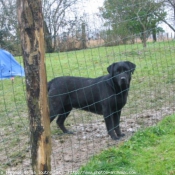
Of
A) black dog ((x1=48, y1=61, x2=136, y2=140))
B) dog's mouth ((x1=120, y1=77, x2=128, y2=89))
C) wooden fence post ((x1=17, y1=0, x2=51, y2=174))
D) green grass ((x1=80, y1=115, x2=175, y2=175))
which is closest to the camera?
wooden fence post ((x1=17, y1=0, x2=51, y2=174))

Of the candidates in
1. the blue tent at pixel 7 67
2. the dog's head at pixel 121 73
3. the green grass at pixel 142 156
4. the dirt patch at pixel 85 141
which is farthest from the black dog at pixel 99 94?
the blue tent at pixel 7 67

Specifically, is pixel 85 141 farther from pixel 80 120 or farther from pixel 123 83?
pixel 80 120

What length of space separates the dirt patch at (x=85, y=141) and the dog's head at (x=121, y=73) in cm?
85

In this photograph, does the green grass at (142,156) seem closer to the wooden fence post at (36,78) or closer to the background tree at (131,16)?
the wooden fence post at (36,78)

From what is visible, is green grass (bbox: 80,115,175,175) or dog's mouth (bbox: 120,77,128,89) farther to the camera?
dog's mouth (bbox: 120,77,128,89)

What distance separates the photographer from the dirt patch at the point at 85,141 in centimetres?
386

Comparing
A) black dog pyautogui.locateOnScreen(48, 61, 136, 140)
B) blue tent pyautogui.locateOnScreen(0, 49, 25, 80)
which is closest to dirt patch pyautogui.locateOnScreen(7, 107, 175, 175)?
black dog pyautogui.locateOnScreen(48, 61, 136, 140)

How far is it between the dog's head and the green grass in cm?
82

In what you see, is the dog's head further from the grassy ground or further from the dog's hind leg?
the dog's hind leg

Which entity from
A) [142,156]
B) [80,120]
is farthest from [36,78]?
[80,120]

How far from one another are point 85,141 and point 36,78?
2291mm

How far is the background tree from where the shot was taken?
5504 mm

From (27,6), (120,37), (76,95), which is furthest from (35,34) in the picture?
(120,37)

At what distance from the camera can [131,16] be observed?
1456cm
